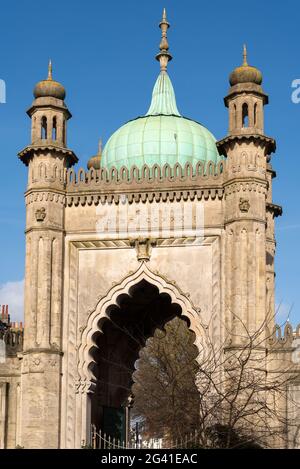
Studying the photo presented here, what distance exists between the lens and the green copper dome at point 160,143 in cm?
3456

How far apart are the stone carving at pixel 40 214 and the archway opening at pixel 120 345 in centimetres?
356

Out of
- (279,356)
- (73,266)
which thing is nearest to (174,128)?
(73,266)

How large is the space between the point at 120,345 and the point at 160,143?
7538mm

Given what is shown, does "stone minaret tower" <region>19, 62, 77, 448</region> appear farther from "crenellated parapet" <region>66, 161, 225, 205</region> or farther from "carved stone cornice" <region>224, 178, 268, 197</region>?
"carved stone cornice" <region>224, 178, 268, 197</region>

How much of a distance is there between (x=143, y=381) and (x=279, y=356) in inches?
922

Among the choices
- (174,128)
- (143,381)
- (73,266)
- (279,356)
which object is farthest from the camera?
(143,381)

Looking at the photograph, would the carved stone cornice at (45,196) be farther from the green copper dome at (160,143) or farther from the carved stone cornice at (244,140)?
the carved stone cornice at (244,140)

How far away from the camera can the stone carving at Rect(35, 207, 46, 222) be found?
32.6 m

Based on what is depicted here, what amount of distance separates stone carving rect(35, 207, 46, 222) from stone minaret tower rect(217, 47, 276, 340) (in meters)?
5.84

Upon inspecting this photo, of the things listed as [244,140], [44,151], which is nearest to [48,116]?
[44,151]

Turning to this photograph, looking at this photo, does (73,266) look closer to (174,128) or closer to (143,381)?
(174,128)

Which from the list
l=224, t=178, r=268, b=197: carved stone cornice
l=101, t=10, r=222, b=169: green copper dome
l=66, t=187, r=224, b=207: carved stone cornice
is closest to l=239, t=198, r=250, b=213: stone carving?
l=224, t=178, r=268, b=197: carved stone cornice

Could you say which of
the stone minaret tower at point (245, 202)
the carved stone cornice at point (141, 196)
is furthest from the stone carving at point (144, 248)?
the stone minaret tower at point (245, 202)

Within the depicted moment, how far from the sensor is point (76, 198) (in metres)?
33.1
